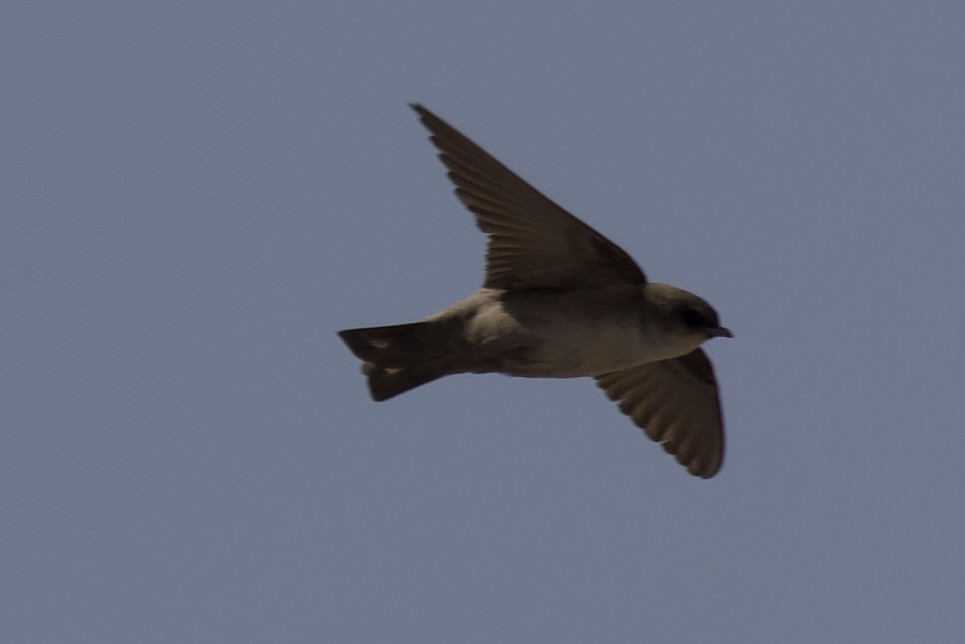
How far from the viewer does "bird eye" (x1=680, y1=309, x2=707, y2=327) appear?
9.50 m

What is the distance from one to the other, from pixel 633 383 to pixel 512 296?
187 cm

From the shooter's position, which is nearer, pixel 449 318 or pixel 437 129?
pixel 437 129

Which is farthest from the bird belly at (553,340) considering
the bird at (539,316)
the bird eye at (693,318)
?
the bird eye at (693,318)

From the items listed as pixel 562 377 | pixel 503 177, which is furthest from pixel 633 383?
pixel 503 177

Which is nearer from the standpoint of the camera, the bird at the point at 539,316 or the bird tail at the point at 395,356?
the bird at the point at 539,316

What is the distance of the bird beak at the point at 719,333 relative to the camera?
9594mm

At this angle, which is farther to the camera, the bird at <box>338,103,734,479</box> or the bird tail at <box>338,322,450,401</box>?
the bird tail at <box>338,322,450,401</box>

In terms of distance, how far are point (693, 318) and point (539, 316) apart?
79 centimetres

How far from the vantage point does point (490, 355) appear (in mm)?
9508

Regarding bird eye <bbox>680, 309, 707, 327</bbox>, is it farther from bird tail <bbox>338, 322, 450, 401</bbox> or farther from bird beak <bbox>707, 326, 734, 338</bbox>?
bird tail <bbox>338, 322, 450, 401</bbox>

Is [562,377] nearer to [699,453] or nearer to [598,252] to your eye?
[598,252]

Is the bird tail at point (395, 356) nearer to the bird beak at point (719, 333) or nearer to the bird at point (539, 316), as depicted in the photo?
the bird at point (539, 316)

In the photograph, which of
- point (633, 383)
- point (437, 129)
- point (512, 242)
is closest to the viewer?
point (437, 129)

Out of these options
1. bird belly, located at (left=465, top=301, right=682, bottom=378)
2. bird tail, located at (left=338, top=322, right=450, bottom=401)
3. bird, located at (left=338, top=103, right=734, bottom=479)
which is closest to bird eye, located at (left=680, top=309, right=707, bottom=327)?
bird, located at (left=338, top=103, right=734, bottom=479)
